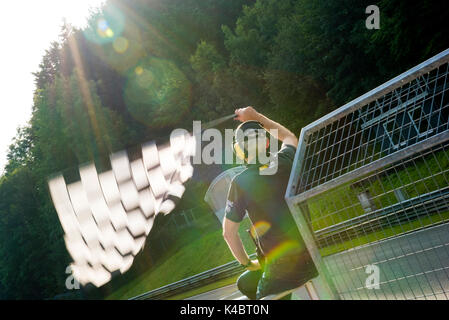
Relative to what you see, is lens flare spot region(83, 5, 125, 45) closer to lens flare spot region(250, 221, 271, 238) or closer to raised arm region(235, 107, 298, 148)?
raised arm region(235, 107, 298, 148)

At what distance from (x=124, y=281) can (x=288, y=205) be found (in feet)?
109

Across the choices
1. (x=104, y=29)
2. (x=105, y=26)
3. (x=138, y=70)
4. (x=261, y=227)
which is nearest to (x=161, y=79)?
(x=138, y=70)

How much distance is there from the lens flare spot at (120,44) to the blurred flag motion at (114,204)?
4569 cm

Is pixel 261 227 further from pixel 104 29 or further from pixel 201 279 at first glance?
pixel 104 29

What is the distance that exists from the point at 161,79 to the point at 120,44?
9.33 metres

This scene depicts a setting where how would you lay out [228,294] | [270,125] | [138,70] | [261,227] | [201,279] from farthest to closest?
[138,70] < [201,279] < [228,294] < [270,125] < [261,227]

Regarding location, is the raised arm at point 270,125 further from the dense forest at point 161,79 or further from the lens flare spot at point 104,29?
the lens flare spot at point 104,29

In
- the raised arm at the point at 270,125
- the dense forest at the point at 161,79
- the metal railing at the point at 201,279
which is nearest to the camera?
the raised arm at the point at 270,125

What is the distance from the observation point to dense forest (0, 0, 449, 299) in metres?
25.9

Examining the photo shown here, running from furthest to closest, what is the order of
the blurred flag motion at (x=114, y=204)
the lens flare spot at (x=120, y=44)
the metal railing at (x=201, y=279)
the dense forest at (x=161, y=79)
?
the lens flare spot at (x=120, y=44) < the dense forest at (x=161, y=79) < the metal railing at (x=201, y=279) < the blurred flag motion at (x=114, y=204)

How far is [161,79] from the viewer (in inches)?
1766

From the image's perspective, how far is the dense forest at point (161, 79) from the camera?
25.9 metres

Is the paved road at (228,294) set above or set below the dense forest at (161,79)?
below

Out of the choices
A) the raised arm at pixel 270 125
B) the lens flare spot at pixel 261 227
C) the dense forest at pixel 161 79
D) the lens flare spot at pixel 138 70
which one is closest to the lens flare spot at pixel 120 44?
the dense forest at pixel 161 79
